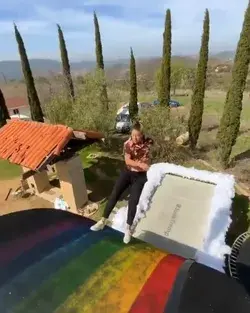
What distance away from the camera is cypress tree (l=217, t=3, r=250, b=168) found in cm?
1591

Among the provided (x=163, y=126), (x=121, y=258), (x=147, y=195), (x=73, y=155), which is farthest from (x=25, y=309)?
(x=163, y=126)

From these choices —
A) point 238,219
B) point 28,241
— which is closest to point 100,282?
point 28,241

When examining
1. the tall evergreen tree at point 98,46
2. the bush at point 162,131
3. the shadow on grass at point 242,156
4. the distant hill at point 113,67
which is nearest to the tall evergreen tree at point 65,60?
the distant hill at point 113,67

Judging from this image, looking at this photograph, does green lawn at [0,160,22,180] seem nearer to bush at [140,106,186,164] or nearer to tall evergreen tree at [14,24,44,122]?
tall evergreen tree at [14,24,44,122]

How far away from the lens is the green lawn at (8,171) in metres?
17.6

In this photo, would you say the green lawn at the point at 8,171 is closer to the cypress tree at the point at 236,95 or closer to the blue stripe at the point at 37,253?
the cypress tree at the point at 236,95

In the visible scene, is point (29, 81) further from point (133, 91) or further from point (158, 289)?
point (158, 289)

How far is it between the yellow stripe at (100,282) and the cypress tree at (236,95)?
45.5 ft

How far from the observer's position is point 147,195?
10680 millimetres

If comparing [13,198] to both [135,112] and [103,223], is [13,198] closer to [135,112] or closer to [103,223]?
[103,223]

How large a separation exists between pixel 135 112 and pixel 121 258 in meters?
21.4

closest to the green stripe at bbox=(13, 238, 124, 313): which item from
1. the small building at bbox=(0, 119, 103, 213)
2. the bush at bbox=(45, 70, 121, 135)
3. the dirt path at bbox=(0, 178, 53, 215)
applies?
the small building at bbox=(0, 119, 103, 213)

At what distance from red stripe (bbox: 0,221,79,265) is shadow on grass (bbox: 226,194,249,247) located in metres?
7.34

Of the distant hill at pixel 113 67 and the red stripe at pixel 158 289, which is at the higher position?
the red stripe at pixel 158 289
